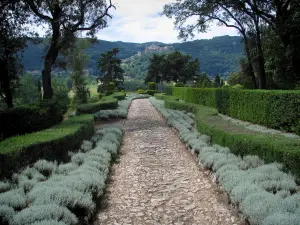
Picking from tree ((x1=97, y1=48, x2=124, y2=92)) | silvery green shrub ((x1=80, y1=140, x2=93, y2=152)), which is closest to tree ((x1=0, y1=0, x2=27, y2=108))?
silvery green shrub ((x1=80, y1=140, x2=93, y2=152))

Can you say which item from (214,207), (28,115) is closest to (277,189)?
(214,207)

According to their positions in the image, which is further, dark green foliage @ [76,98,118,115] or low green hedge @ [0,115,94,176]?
dark green foliage @ [76,98,118,115]

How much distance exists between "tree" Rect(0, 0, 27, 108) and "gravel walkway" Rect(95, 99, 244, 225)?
10029 mm

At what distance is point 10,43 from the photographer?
17062 millimetres

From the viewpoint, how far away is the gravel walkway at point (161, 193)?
4.86 metres

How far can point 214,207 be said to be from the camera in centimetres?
526

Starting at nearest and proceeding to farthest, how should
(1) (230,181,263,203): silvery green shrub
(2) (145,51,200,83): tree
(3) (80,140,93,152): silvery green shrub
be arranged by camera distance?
(1) (230,181,263,203): silvery green shrub < (3) (80,140,93,152): silvery green shrub < (2) (145,51,200,83): tree

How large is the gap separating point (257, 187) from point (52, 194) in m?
3.41

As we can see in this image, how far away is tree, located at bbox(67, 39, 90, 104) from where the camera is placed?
35.5 metres

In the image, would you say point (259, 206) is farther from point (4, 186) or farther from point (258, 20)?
point (258, 20)

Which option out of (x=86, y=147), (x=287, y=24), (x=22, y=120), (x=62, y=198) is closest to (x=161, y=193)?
(x=62, y=198)

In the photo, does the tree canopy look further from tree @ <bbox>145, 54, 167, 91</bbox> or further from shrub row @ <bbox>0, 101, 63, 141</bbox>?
tree @ <bbox>145, 54, 167, 91</bbox>

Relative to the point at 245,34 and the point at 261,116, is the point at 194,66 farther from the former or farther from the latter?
the point at 261,116

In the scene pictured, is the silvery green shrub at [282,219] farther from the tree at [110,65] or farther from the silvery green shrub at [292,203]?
the tree at [110,65]
